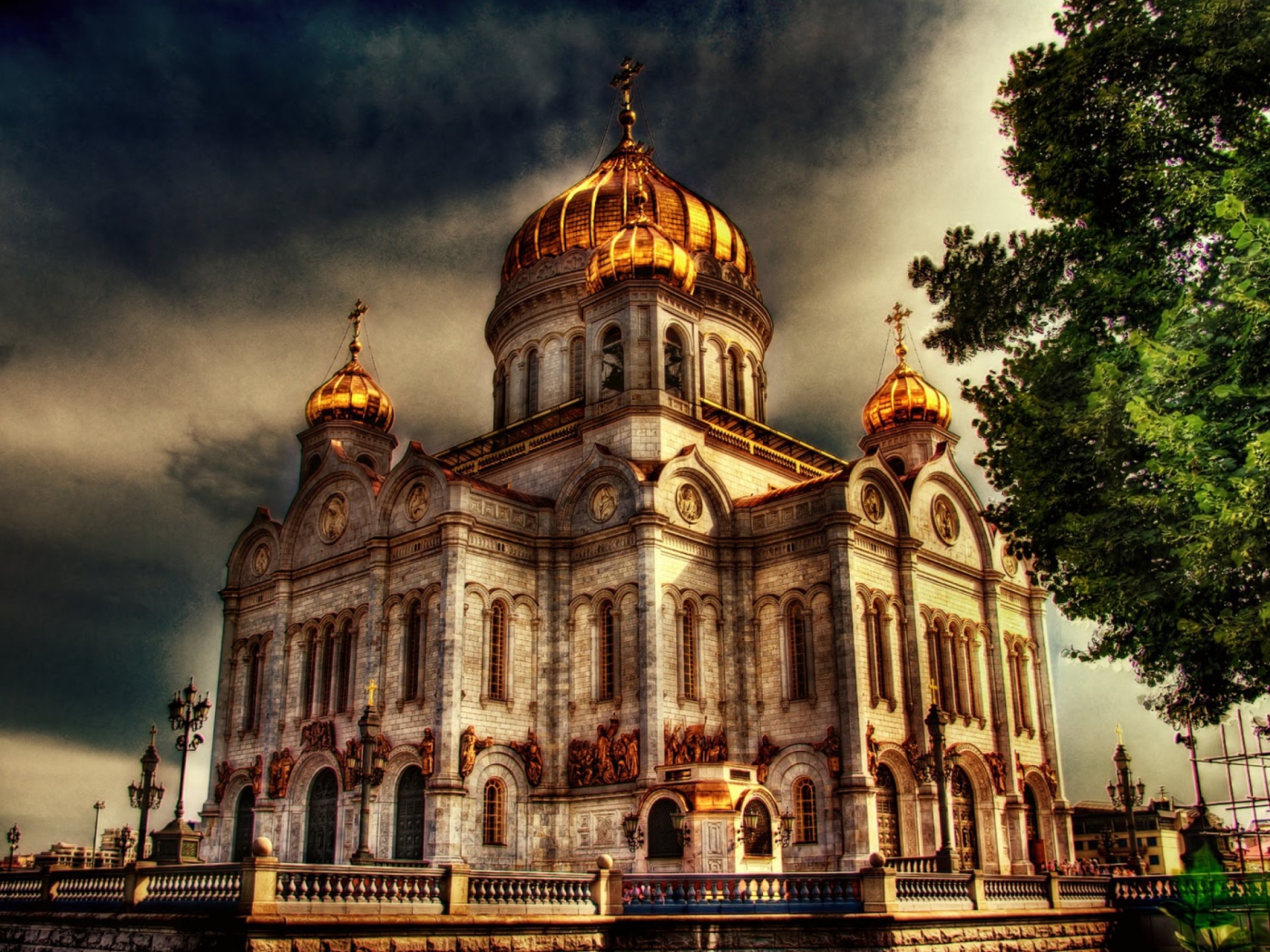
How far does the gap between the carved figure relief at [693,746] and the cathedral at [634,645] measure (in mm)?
62

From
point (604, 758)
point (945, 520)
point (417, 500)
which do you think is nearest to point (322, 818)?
point (604, 758)

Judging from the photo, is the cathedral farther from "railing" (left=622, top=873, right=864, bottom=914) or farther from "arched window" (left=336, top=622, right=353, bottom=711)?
"railing" (left=622, top=873, right=864, bottom=914)

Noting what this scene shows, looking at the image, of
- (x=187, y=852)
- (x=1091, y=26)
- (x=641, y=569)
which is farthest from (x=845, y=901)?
(x=187, y=852)

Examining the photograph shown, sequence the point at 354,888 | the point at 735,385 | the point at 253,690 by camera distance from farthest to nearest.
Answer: the point at 735,385, the point at 253,690, the point at 354,888

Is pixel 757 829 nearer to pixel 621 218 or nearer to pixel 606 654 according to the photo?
pixel 606 654

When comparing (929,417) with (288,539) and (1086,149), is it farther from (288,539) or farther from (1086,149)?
(1086,149)

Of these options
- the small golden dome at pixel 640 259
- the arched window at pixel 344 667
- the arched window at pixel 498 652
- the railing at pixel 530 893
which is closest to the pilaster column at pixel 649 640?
the arched window at pixel 498 652

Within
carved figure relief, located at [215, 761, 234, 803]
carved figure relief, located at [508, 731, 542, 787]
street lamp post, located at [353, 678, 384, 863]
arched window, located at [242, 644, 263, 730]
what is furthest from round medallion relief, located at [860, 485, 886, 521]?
carved figure relief, located at [215, 761, 234, 803]

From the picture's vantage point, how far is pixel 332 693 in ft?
103

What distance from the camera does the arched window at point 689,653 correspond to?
94.1 ft

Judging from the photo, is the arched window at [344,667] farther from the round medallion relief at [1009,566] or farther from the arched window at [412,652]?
the round medallion relief at [1009,566]

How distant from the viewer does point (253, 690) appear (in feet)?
112

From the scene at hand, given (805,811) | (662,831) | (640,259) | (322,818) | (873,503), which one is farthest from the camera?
(640,259)

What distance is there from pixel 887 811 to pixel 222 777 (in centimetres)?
1788
